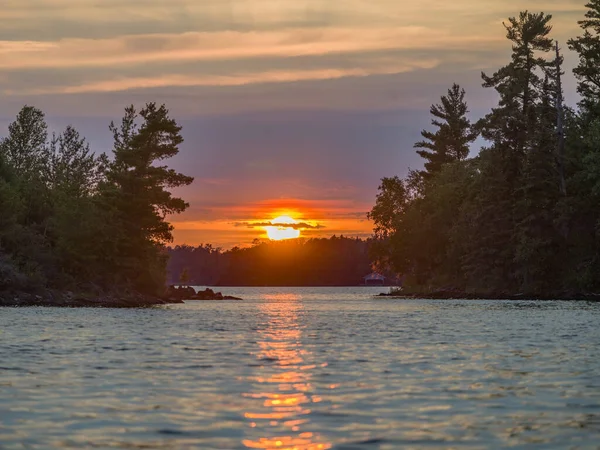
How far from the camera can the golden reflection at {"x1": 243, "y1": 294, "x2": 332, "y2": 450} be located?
47.0 feet

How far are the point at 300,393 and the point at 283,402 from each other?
4.80 feet

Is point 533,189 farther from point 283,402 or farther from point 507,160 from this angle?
point 283,402

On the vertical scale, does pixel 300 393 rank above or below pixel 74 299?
below

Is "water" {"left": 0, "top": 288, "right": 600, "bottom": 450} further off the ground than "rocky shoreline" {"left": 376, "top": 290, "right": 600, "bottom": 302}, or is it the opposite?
"rocky shoreline" {"left": 376, "top": 290, "right": 600, "bottom": 302}

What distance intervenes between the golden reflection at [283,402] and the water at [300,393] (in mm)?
35

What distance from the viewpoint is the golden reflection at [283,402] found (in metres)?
14.3

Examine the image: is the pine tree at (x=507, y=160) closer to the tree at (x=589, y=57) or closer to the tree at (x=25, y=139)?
the tree at (x=589, y=57)

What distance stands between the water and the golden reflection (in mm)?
35

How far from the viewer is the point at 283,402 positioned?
18.8 metres

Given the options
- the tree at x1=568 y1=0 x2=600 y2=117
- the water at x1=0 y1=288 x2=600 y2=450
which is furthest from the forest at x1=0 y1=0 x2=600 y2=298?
the water at x1=0 y1=288 x2=600 y2=450

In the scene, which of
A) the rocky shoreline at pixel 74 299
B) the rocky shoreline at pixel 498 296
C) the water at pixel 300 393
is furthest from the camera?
the rocky shoreline at pixel 498 296

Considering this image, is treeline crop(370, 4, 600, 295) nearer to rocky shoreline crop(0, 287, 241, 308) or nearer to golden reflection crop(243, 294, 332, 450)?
rocky shoreline crop(0, 287, 241, 308)

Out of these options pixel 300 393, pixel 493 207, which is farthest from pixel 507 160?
pixel 300 393

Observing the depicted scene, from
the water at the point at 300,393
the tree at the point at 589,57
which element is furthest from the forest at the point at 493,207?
the water at the point at 300,393
